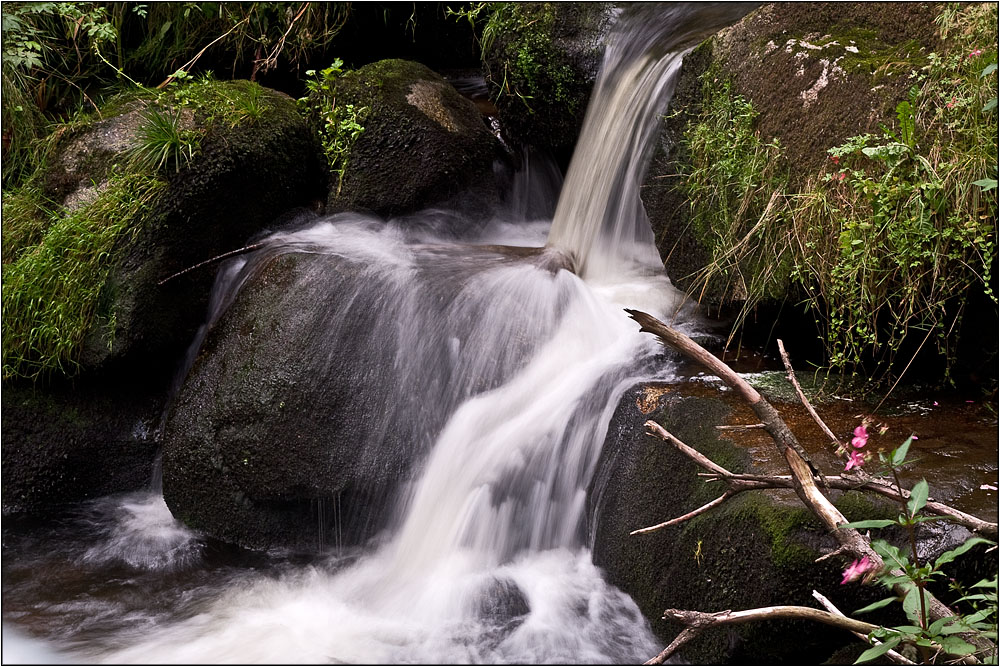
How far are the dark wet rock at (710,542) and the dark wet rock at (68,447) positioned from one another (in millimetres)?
2439

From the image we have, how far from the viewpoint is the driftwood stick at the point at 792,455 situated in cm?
200

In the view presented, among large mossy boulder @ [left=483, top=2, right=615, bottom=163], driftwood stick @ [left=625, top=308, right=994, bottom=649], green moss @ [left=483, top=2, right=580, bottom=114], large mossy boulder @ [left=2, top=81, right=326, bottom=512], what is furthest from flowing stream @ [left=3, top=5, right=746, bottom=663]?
driftwood stick @ [left=625, top=308, right=994, bottom=649]

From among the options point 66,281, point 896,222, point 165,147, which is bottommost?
point 66,281

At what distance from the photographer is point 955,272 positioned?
118 inches

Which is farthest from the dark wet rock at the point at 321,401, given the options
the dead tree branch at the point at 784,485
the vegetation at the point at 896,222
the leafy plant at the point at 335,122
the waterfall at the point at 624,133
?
the dead tree branch at the point at 784,485

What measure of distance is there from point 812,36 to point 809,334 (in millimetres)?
1238

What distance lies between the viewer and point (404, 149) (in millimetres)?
5004

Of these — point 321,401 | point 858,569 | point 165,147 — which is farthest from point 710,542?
point 165,147

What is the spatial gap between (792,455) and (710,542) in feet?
2.20

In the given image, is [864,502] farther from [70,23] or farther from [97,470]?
[70,23]

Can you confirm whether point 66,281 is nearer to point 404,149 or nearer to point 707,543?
point 404,149

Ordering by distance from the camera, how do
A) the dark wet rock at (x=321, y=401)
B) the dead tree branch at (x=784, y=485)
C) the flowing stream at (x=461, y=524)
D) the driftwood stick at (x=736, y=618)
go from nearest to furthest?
the driftwood stick at (x=736, y=618), the dead tree branch at (x=784, y=485), the flowing stream at (x=461, y=524), the dark wet rock at (x=321, y=401)

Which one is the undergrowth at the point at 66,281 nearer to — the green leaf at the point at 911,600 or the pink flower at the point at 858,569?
the pink flower at the point at 858,569

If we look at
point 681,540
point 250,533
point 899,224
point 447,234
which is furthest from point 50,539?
point 899,224
